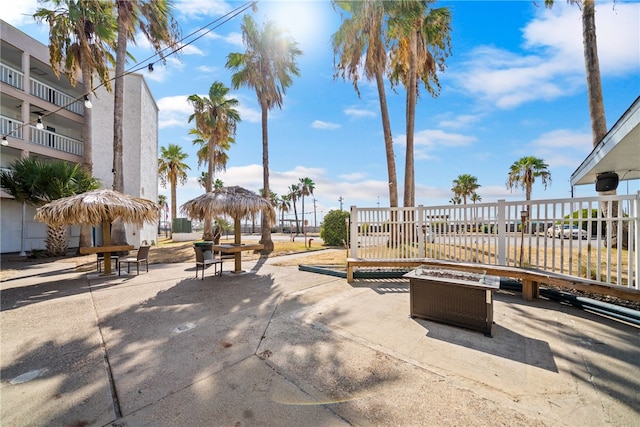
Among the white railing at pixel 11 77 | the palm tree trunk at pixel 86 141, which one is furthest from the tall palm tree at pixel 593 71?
the white railing at pixel 11 77

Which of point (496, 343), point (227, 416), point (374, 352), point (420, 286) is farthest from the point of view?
point (420, 286)

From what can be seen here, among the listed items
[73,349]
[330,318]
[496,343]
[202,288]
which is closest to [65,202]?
[202,288]

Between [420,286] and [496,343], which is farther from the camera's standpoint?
[420,286]

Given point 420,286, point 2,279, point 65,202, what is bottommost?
point 2,279

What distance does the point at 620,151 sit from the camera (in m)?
4.28

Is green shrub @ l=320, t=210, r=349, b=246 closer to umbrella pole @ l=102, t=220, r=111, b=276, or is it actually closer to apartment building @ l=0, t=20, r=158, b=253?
apartment building @ l=0, t=20, r=158, b=253

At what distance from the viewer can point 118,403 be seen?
2221mm

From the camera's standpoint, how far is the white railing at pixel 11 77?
1259cm

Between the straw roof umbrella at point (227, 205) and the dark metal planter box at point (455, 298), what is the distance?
5524 mm

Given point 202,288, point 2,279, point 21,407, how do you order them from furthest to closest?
point 2,279 → point 202,288 → point 21,407

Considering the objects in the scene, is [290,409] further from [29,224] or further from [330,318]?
[29,224]

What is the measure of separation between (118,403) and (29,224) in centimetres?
1823

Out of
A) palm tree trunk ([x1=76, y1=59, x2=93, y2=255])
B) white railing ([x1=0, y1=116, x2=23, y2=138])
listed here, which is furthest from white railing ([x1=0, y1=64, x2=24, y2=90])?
palm tree trunk ([x1=76, y1=59, x2=93, y2=255])

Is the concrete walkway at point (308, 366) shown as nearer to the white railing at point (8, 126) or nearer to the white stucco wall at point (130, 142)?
the white railing at point (8, 126)
